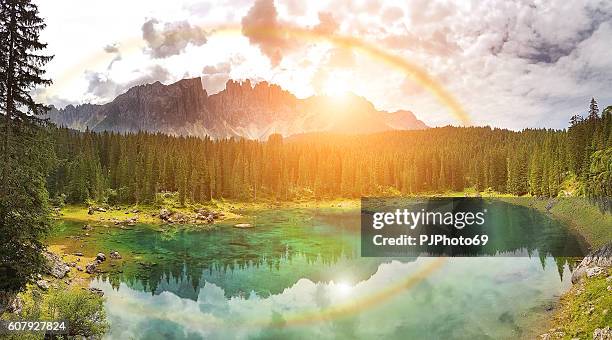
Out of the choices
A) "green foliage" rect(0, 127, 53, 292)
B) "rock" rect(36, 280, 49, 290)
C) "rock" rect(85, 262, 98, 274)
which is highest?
"green foliage" rect(0, 127, 53, 292)

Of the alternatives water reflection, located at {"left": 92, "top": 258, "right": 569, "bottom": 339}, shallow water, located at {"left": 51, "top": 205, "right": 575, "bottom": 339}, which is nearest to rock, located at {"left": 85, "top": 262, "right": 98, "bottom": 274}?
shallow water, located at {"left": 51, "top": 205, "right": 575, "bottom": 339}

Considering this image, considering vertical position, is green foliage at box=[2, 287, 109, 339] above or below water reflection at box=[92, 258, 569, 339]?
above

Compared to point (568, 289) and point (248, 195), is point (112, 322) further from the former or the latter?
point (248, 195)

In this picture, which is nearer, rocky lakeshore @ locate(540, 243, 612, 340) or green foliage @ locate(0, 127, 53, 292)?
green foliage @ locate(0, 127, 53, 292)

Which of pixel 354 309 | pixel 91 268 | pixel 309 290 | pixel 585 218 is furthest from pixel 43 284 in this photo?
pixel 585 218

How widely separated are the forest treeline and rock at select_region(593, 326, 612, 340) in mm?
43658

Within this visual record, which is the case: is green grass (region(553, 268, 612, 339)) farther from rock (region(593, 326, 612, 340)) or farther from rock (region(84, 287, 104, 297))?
rock (region(84, 287, 104, 297))

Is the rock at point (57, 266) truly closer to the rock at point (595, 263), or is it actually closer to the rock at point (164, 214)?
the rock at point (164, 214)

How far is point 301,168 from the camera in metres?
170

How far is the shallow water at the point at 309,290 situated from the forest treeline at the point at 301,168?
23.1 m

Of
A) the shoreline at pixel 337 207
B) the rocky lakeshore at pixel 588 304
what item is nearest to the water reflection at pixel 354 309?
the shoreline at pixel 337 207

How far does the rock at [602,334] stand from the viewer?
2616 centimetres

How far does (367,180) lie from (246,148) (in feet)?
163

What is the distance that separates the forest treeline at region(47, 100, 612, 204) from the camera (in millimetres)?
108463
